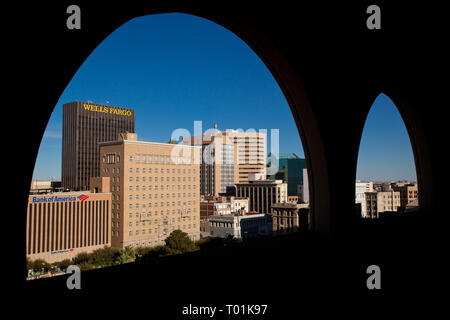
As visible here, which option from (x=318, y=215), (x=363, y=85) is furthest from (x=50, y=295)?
(x=363, y=85)

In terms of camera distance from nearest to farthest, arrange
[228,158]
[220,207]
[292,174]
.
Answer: [220,207]
[228,158]
[292,174]

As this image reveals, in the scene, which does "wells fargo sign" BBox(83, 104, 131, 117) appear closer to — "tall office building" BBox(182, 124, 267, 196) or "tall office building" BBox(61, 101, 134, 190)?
"tall office building" BBox(61, 101, 134, 190)

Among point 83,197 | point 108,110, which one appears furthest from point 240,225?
point 108,110

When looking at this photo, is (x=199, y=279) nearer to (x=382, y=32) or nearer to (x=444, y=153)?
(x=382, y=32)

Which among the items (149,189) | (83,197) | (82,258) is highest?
(149,189)

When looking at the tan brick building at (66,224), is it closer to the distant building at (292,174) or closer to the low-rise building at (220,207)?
the low-rise building at (220,207)

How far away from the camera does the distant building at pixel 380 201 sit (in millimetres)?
36438

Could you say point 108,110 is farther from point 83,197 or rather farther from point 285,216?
point 285,216

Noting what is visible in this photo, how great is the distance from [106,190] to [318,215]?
3620 centimetres

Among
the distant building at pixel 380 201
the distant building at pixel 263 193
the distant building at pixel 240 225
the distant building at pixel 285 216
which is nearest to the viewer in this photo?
the distant building at pixel 285 216

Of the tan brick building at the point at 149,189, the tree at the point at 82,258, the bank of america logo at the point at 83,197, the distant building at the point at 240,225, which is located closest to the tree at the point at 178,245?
the tree at the point at 82,258

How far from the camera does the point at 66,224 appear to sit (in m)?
31.9

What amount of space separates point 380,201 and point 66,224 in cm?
3108

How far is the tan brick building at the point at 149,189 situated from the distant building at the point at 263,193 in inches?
446
